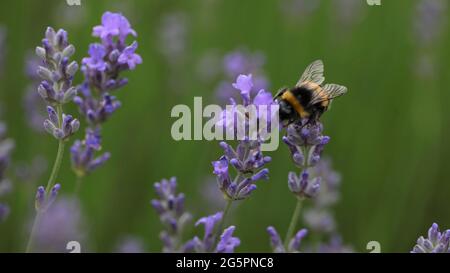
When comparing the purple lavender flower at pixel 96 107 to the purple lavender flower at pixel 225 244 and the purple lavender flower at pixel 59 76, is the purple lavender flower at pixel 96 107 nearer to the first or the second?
the purple lavender flower at pixel 59 76

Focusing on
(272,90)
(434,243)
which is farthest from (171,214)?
(272,90)

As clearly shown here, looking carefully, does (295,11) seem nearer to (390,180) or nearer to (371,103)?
(371,103)

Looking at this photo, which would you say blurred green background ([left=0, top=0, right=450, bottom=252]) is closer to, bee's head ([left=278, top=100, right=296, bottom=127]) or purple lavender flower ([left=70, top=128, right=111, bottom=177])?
purple lavender flower ([left=70, top=128, right=111, bottom=177])

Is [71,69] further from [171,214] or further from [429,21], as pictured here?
[429,21]

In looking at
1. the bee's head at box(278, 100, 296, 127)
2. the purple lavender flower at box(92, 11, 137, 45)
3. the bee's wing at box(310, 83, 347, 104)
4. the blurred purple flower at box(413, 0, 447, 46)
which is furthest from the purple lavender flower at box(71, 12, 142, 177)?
the blurred purple flower at box(413, 0, 447, 46)

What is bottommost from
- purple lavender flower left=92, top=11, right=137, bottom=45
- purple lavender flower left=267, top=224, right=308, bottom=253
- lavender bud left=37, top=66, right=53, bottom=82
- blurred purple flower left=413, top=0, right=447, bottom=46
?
purple lavender flower left=267, top=224, right=308, bottom=253

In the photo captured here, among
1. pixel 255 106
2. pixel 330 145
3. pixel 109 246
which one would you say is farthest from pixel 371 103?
pixel 255 106

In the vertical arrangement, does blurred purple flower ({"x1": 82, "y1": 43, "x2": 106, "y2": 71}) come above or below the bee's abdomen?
above
